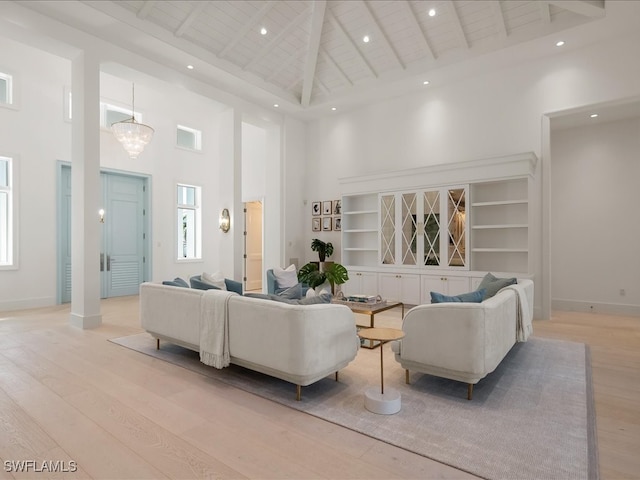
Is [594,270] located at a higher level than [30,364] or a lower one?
higher

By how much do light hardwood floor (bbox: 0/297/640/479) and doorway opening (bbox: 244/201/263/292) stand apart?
19.0ft

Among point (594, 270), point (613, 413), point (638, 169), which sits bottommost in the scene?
point (613, 413)

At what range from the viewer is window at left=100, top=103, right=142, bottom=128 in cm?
757

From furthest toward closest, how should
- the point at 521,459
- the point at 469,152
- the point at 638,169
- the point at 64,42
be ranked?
the point at 469,152
the point at 638,169
the point at 64,42
the point at 521,459

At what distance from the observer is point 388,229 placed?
22.3ft

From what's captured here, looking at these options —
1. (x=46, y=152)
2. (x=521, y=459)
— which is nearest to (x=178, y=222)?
(x=46, y=152)

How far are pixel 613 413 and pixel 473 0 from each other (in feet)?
17.1

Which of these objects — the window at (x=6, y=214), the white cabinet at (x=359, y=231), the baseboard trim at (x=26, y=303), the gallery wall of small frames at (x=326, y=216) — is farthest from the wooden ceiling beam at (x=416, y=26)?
the baseboard trim at (x=26, y=303)

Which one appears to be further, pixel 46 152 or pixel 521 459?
pixel 46 152

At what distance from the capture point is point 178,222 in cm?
904

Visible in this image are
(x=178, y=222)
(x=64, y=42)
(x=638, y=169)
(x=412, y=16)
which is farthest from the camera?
(x=178, y=222)

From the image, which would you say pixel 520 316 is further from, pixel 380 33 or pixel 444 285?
pixel 380 33

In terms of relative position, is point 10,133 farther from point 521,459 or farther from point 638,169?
point 638,169

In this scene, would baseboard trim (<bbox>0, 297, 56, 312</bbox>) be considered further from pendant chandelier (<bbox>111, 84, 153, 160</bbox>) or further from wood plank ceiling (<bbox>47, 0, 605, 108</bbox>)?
wood plank ceiling (<bbox>47, 0, 605, 108</bbox>)
